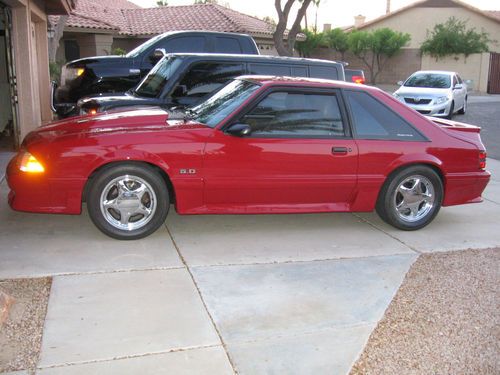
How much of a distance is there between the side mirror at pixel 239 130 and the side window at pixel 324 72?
3528 millimetres

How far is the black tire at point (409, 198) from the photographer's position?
6.32 m

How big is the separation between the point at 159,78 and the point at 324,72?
2521 mm

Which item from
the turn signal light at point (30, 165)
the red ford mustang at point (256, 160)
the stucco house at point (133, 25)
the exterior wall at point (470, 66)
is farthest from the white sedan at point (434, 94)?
the exterior wall at point (470, 66)

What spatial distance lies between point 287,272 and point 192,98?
3.86 metres

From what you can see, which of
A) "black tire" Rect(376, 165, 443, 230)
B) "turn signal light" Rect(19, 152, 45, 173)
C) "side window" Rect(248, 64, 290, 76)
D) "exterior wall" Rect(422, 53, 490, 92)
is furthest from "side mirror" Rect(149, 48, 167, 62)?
"exterior wall" Rect(422, 53, 490, 92)

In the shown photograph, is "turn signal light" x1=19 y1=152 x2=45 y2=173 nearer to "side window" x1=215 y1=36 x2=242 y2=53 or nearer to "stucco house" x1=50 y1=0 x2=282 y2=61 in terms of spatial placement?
"side window" x1=215 y1=36 x2=242 y2=53

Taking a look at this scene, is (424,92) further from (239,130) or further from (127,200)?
(127,200)

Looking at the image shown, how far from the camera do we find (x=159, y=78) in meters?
8.48

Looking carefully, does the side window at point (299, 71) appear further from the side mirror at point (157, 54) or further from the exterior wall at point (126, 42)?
the exterior wall at point (126, 42)

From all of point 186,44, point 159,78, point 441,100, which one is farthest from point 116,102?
point 441,100

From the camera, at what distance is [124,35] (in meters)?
28.5

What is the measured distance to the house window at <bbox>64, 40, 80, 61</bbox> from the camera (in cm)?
2716

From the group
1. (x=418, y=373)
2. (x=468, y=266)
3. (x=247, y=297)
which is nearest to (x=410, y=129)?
(x=468, y=266)

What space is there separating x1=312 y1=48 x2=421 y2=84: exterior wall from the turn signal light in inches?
1385
